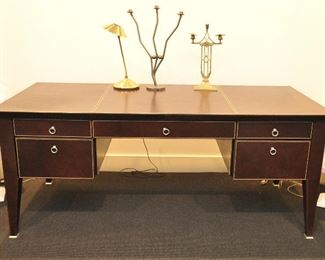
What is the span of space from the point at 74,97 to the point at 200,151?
1012 mm

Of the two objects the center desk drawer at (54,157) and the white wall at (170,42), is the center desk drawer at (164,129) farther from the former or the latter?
the white wall at (170,42)

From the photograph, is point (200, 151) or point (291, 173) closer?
point (291, 173)

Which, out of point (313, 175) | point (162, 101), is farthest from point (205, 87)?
point (313, 175)

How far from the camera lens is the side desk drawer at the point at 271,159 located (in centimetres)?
178

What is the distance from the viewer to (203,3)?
2.29m

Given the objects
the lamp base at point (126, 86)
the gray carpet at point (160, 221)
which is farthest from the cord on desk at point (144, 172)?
the lamp base at point (126, 86)

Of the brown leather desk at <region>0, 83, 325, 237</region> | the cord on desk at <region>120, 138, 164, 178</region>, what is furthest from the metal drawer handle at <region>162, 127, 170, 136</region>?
the cord on desk at <region>120, 138, 164, 178</region>

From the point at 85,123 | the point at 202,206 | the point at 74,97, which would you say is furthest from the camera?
the point at 202,206

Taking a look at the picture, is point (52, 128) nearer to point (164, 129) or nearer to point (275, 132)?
point (164, 129)

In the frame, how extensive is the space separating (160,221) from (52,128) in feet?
2.52

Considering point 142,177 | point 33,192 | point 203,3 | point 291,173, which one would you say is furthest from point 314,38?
point 33,192

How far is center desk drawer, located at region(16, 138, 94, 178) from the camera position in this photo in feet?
5.79

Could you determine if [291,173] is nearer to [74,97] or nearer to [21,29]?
[74,97]

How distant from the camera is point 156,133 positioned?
176 cm
